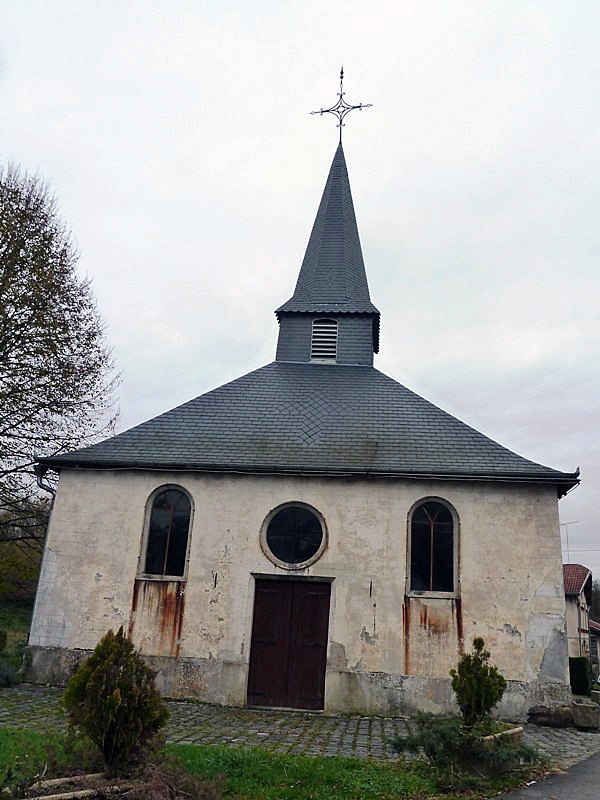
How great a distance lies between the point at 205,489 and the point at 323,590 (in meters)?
3.09

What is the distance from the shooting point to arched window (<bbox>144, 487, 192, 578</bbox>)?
1252 cm

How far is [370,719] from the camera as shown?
10.8m

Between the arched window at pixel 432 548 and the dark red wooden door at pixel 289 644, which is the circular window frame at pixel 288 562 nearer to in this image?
the dark red wooden door at pixel 289 644

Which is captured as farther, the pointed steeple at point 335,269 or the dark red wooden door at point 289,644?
the pointed steeple at point 335,269

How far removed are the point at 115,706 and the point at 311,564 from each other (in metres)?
7.04

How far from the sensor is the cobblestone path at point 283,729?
8.04m

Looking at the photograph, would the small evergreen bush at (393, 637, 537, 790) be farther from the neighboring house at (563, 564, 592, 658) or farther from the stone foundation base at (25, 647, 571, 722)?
the neighboring house at (563, 564, 592, 658)

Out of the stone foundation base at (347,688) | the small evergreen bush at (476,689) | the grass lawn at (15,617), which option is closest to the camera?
the small evergreen bush at (476,689)

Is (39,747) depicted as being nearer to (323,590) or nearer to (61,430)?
(323,590)

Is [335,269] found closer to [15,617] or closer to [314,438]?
[314,438]

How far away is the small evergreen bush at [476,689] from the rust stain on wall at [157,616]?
6408 mm

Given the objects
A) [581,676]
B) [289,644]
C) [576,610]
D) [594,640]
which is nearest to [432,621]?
[289,644]

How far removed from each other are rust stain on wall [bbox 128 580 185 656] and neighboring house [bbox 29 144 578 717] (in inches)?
1.1

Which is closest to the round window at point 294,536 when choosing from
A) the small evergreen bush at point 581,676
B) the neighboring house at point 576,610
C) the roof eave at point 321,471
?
the roof eave at point 321,471
